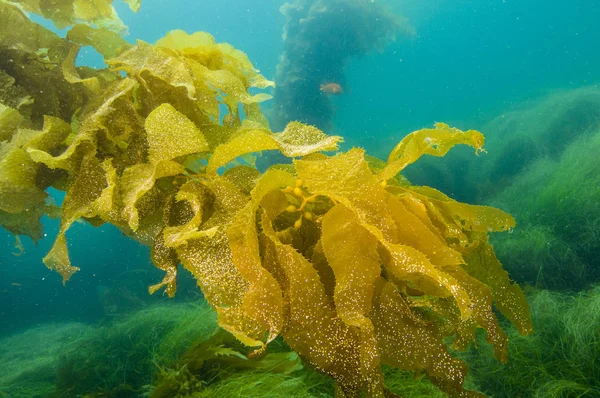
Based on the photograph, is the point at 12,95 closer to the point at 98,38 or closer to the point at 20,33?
the point at 20,33

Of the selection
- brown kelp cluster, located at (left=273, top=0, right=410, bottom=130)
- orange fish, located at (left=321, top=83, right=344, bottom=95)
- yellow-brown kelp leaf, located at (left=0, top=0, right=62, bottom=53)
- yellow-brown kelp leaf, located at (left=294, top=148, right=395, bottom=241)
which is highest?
brown kelp cluster, located at (left=273, top=0, right=410, bottom=130)

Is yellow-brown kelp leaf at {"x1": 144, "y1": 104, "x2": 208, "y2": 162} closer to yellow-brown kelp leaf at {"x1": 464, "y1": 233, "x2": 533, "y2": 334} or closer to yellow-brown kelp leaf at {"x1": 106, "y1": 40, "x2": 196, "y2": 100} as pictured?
yellow-brown kelp leaf at {"x1": 106, "y1": 40, "x2": 196, "y2": 100}

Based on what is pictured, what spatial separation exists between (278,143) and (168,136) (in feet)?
0.90

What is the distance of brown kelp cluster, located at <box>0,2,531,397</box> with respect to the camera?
66 cm

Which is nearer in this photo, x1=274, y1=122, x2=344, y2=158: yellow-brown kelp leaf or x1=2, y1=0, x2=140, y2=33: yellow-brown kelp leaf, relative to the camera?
x1=274, y1=122, x2=344, y2=158: yellow-brown kelp leaf

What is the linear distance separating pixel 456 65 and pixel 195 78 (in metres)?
49.2

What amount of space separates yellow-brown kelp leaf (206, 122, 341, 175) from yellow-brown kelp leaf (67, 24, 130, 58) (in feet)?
2.31

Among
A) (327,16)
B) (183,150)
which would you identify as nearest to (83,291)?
(327,16)

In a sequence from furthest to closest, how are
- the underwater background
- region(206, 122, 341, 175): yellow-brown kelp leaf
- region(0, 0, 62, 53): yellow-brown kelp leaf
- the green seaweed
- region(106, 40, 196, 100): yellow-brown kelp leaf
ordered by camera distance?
the underwater background
the green seaweed
region(0, 0, 62, 53): yellow-brown kelp leaf
region(106, 40, 196, 100): yellow-brown kelp leaf
region(206, 122, 341, 175): yellow-brown kelp leaf

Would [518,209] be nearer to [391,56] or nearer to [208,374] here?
[208,374]

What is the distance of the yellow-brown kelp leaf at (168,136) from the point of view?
2.69 feet


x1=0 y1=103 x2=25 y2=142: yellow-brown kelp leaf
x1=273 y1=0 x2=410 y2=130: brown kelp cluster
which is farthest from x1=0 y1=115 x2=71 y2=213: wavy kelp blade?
x1=273 y1=0 x2=410 y2=130: brown kelp cluster

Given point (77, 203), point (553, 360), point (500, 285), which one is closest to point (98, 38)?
point (77, 203)

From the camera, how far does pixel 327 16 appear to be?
7754mm
